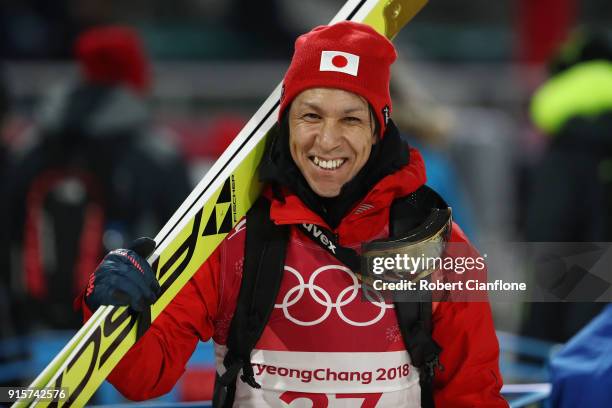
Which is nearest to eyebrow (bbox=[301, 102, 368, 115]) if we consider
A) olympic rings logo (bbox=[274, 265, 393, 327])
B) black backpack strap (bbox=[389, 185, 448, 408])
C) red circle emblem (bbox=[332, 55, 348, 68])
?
red circle emblem (bbox=[332, 55, 348, 68])

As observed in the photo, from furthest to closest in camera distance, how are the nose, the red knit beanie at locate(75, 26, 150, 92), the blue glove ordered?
1. the red knit beanie at locate(75, 26, 150, 92)
2. the nose
3. the blue glove

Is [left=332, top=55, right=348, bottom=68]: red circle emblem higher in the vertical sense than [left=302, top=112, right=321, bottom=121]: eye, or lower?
higher

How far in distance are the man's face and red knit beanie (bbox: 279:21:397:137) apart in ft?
0.09

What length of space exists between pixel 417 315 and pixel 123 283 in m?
0.76

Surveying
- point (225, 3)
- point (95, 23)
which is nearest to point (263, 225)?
point (95, 23)

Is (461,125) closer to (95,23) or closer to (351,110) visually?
(95,23)

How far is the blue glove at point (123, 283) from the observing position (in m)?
2.71

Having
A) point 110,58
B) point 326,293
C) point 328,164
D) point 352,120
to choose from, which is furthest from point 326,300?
point 110,58

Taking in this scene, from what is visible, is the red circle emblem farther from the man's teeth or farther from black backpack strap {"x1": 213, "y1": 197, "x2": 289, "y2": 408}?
black backpack strap {"x1": 213, "y1": 197, "x2": 289, "y2": 408}

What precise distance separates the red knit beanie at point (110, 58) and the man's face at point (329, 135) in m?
2.90

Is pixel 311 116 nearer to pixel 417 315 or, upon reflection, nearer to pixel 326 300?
pixel 326 300

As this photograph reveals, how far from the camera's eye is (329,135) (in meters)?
2.88

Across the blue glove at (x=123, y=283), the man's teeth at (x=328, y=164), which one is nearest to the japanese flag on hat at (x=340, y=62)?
the man's teeth at (x=328, y=164)

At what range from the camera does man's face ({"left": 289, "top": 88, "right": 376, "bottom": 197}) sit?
2887 mm
